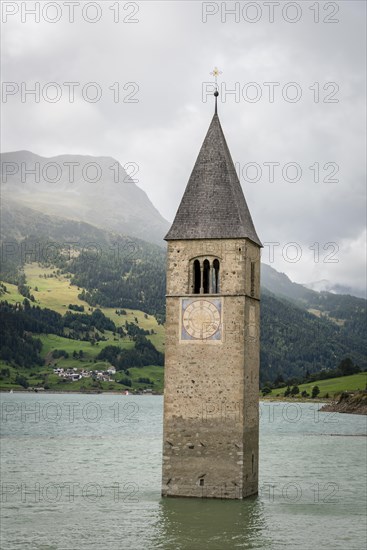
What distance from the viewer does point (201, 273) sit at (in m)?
44.0

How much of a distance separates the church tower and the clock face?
0.05 meters

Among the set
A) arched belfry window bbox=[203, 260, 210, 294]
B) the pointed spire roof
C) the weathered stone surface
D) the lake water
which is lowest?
the lake water

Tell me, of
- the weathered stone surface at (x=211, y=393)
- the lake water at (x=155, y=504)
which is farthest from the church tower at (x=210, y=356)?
the lake water at (x=155, y=504)

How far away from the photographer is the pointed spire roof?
144 feet

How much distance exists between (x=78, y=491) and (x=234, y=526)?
14.9 metres

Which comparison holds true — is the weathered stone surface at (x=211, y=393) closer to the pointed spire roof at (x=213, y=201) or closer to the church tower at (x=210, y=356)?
the church tower at (x=210, y=356)

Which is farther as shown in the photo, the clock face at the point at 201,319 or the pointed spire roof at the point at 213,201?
the pointed spire roof at the point at 213,201

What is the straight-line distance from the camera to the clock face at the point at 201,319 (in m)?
43.1

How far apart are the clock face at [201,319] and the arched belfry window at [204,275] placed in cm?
67

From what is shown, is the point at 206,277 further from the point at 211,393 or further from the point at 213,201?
the point at 211,393

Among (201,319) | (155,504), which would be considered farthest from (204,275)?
(155,504)

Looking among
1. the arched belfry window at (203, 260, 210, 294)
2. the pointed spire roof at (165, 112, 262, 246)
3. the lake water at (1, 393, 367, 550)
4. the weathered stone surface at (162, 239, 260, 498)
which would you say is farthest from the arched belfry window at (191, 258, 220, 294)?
the lake water at (1, 393, 367, 550)

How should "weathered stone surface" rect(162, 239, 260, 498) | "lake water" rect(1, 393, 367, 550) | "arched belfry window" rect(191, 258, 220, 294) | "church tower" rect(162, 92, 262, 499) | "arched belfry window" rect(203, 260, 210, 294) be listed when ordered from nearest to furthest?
1. "lake water" rect(1, 393, 367, 550)
2. "weathered stone surface" rect(162, 239, 260, 498)
3. "church tower" rect(162, 92, 262, 499)
4. "arched belfry window" rect(191, 258, 220, 294)
5. "arched belfry window" rect(203, 260, 210, 294)

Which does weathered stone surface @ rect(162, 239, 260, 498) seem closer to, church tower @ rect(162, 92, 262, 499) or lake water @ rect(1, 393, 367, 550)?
church tower @ rect(162, 92, 262, 499)
